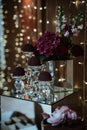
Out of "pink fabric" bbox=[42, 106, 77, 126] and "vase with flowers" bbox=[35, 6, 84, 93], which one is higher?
"vase with flowers" bbox=[35, 6, 84, 93]

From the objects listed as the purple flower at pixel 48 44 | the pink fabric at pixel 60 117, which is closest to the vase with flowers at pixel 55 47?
the purple flower at pixel 48 44

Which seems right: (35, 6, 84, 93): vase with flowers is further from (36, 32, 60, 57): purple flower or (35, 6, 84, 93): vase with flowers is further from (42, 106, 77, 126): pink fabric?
(42, 106, 77, 126): pink fabric

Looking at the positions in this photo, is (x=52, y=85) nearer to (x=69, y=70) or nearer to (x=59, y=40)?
(x=59, y=40)

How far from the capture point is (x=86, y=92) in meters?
2.99

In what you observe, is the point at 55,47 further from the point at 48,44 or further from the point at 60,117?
the point at 60,117

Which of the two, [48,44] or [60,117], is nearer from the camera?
[60,117]

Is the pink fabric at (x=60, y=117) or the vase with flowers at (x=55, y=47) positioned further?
the vase with flowers at (x=55, y=47)

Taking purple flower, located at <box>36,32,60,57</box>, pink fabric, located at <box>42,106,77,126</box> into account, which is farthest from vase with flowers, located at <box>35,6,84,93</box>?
pink fabric, located at <box>42,106,77,126</box>

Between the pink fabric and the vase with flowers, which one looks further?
the vase with flowers

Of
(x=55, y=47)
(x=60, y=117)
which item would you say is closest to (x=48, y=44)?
(x=55, y=47)

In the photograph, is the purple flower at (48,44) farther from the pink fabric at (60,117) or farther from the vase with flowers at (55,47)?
the pink fabric at (60,117)

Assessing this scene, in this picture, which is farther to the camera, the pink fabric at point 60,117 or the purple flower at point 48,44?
the purple flower at point 48,44

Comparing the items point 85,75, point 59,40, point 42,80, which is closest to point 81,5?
point 85,75

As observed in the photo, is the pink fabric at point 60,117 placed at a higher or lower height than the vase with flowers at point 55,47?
lower
